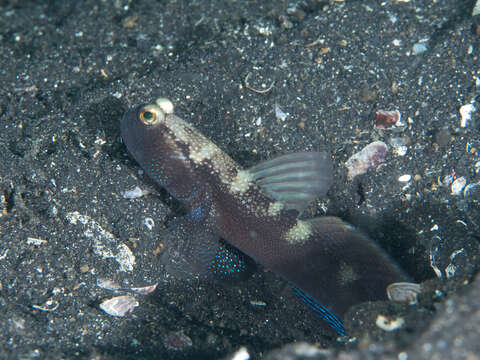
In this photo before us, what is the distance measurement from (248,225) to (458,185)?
2.12m

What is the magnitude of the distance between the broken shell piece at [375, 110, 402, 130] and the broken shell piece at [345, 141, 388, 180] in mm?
184

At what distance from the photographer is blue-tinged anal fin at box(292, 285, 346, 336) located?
126 inches

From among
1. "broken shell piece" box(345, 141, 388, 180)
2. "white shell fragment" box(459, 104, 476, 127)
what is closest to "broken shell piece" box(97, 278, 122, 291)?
"broken shell piece" box(345, 141, 388, 180)

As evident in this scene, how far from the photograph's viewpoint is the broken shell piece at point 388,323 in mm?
1995

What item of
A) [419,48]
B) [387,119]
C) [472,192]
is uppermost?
[419,48]

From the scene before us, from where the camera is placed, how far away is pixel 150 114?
317cm

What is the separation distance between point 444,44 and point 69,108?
13.5 feet

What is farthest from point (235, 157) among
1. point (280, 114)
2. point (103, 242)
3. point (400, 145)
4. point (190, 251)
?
point (400, 145)

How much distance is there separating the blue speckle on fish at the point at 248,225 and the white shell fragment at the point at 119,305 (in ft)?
1.55

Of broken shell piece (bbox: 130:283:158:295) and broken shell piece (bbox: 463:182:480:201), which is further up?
broken shell piece (bbox: 463:182:480:201)

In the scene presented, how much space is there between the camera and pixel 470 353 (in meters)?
1.35

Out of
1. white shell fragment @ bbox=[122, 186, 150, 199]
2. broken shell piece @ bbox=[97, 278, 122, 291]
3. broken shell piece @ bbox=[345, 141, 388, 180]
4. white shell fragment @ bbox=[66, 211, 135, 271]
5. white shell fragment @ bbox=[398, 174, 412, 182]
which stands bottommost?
broken shell piece @ bbox=[97, 278, 122, 291]

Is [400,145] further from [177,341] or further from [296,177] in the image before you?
[177,341]

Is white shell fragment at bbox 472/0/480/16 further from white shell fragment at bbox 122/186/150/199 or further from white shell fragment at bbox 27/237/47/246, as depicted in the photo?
white shell fragment at bbox 27/237/47/246
